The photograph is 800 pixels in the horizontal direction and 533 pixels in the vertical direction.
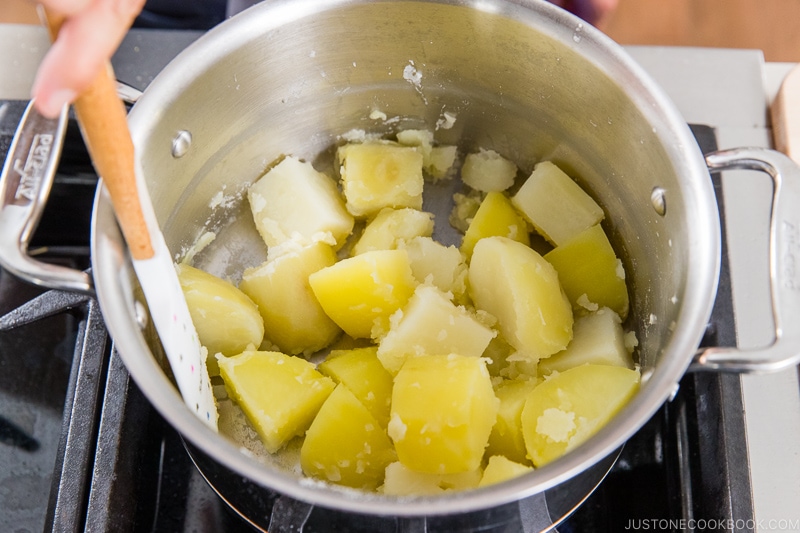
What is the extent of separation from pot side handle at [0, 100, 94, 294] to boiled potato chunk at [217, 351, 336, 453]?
0.20 meters

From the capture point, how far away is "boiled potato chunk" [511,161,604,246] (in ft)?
2.96

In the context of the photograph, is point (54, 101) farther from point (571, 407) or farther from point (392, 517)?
point (571, 407)

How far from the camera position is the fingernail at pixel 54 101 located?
431 millimetres

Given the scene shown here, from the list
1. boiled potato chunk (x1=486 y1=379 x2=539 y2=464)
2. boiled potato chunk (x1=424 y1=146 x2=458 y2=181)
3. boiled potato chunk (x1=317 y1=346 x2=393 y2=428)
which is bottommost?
boiled potato chunk (x1=486 y1=379 x2=539 y2=464)

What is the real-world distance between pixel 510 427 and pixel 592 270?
0.24 metres

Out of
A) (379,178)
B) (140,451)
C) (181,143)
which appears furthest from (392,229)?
(140,451)

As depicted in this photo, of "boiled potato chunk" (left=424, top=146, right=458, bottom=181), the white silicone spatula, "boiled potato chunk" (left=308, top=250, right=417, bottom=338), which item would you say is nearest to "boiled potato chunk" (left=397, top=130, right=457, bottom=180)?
"boiled potato chunk" (left=424, top=146, right=458, bottom=181)

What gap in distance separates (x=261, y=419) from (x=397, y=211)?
1.12ft

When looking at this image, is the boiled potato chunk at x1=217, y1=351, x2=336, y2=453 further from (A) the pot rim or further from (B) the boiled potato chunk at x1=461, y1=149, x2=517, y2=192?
(B) the boiled potato chunk at x1=461, y1=149, x2=517, y2=192

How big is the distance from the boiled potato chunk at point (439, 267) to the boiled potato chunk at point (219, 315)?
216 millimetres

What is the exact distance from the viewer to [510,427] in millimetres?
749

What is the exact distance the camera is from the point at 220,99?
816 mm

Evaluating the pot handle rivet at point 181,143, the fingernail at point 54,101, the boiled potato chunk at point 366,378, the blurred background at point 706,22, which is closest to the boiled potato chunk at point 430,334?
the boiled potato chunk at point 366,378

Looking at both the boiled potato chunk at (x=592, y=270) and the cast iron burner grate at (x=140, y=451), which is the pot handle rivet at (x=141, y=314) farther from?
the boiled potato chunk at (x=592, y=270)
